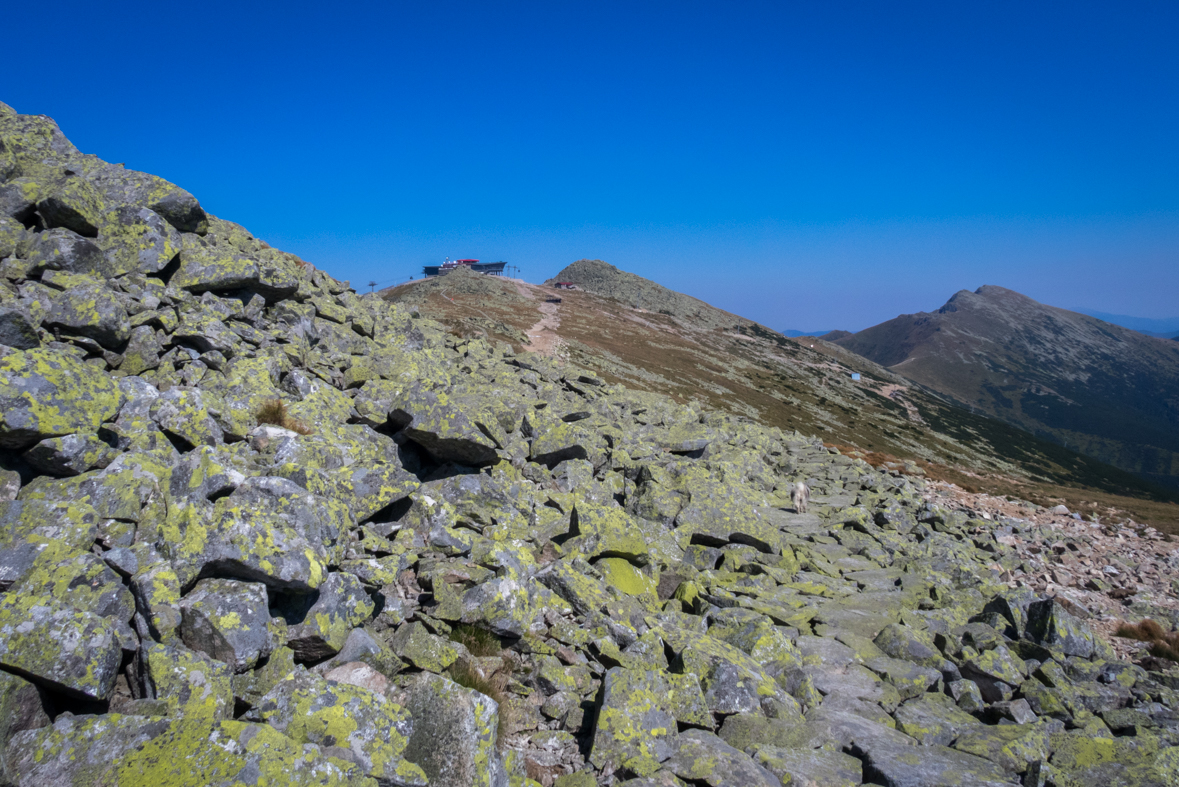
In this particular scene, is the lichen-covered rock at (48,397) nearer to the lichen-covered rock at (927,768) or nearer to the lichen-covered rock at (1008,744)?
the lichen-covered rock at (927,768)

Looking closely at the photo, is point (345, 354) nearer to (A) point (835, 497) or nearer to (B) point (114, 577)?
(B) point (114, 577)

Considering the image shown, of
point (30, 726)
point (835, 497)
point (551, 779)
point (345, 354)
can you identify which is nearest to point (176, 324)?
point (345, 354)

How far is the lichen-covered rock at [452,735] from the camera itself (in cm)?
553

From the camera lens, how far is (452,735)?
5.66 meters

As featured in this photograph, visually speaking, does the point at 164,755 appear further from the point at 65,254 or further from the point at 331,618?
the point at 65,254

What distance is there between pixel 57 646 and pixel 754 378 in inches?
3710

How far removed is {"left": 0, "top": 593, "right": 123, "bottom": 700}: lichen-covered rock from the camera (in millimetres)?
4449

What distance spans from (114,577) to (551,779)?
5288 mm

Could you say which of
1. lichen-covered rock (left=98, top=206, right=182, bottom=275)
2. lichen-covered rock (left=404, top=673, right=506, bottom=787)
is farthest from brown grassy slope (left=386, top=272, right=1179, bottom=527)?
lichen-covered rock (left=404, top=673, right=506, bottom=787)

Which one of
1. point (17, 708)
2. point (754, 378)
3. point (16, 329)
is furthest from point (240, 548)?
point (754, 378)

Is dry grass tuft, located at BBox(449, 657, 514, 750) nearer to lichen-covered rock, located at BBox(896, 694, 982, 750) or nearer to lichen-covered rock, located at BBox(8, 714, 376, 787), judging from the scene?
lichen-covered rock, located at BBox(8, 714, 376, 787)

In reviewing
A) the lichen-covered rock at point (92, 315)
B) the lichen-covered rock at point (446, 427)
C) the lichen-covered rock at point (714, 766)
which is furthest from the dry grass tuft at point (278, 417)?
the lichen-covered rock at point (714, 766)

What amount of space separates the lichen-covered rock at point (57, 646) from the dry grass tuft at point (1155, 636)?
74.5 feet

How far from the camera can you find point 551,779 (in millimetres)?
6414
